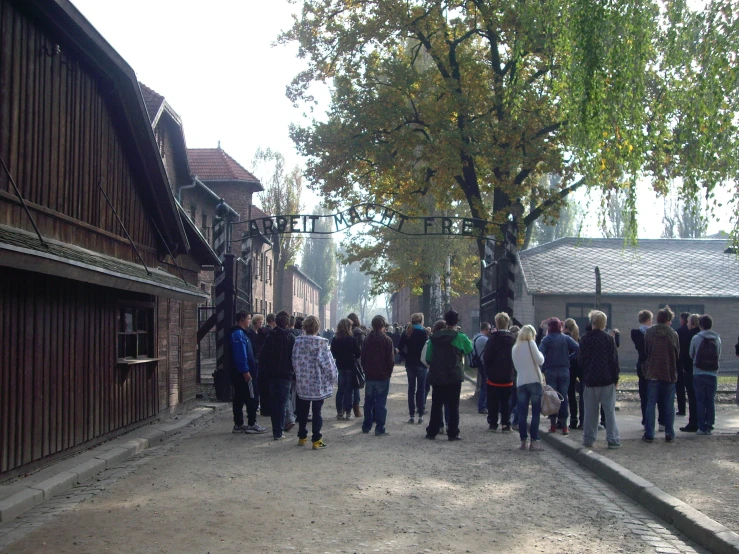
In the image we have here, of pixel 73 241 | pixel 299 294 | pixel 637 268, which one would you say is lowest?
pixel 73 241

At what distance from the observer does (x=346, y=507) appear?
750 cm

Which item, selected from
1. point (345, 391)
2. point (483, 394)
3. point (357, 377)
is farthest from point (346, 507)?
point (483, 394)

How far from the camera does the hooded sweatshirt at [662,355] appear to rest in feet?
38.1

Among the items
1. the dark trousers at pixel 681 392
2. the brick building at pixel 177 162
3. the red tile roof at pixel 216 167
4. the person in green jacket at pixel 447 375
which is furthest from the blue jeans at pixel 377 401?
the red tile roof at pixel 216 167

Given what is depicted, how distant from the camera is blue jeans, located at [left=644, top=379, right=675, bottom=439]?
11703 millimetres

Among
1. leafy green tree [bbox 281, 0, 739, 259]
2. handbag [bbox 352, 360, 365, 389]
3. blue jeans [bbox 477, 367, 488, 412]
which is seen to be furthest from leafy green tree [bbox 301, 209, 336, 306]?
handbag [bbox 352, 360, 365, 389]

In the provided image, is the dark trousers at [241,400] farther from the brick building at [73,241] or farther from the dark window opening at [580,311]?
the dark window opening at [580,311]

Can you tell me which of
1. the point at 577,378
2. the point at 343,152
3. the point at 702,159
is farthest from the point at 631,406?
the point at 343,152

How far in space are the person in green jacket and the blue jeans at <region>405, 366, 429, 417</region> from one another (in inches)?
78.1

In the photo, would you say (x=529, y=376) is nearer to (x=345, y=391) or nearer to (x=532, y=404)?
(x=532, y=404)

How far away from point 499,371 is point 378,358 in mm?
1905

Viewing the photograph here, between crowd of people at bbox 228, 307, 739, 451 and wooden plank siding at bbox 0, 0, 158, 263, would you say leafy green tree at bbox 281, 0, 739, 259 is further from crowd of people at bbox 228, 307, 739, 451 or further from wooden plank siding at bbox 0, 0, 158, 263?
wooden plank siding at bbox 0, 0, 158, 263

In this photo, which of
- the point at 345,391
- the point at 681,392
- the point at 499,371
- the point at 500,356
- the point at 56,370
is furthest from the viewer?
the point at 345,391

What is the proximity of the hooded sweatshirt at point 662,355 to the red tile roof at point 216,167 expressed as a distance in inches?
1426
